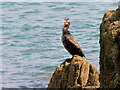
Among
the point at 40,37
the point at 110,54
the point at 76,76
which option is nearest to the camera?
the point at 110,54

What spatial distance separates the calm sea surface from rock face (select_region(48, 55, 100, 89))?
438 centimetres

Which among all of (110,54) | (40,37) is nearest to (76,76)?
(110,54)

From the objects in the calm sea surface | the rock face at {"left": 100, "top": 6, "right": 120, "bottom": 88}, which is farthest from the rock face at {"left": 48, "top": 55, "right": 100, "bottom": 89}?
the calm sea surface

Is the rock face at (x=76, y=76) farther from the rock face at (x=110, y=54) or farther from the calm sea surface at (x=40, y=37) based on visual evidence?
the calm sea surface at (x=40, y=37)

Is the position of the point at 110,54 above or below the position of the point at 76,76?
above

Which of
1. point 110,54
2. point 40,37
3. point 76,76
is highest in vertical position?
point 110,54

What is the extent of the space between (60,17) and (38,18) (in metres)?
1.36

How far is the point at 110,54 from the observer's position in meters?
6.21

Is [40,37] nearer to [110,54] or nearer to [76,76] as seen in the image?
[76,76]

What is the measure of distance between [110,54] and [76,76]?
133cm

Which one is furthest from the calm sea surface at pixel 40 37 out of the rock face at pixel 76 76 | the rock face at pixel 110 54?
the rock face at pixel 110 54

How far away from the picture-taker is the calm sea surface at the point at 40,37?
14.1 metres

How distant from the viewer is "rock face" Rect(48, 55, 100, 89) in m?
7.33

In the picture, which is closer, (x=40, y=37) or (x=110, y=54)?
(x=110, y=54)
